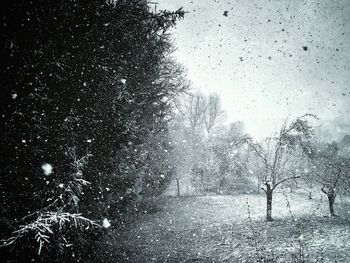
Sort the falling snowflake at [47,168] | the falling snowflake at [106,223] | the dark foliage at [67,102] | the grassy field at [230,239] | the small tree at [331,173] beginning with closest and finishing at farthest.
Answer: the dark foliage at [67,102], the falling snowflake at [47,168], the falling snowflake at [106,223], the grassy field at [230,239], the small tree at [331,173]

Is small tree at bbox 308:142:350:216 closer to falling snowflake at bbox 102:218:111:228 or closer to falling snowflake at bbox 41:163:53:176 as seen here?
falling snowflake at bbox 102:218:111:228

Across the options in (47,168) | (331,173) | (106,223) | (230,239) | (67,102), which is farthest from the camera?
(331,173)

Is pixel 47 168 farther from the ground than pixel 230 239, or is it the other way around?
pixel 47 168

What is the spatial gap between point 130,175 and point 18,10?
5757 millimetres

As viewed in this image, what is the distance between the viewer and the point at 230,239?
27.2 feet

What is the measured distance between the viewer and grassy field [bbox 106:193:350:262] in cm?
681

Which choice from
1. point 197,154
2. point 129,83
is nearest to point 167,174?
point 197,154

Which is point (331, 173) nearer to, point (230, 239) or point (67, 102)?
point (230, 239)

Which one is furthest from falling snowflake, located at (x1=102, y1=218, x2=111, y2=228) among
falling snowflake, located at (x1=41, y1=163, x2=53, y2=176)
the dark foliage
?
falling snowflake, located at (x1=41, y1=163, x2=53, y2=176)

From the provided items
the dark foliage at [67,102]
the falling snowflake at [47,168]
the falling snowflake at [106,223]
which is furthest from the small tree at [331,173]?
the falling snowflake at [47,168]

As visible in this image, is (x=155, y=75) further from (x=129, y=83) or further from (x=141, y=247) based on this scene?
(x=141, y=247)

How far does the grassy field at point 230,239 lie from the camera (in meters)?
6.81

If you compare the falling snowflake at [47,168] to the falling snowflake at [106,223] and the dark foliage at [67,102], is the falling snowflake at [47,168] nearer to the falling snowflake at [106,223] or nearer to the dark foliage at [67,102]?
the dark foliage at [67,102]

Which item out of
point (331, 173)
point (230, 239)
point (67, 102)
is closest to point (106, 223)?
point (67, 102)
